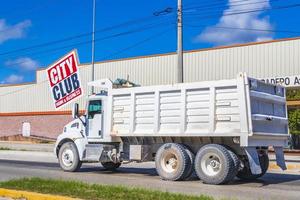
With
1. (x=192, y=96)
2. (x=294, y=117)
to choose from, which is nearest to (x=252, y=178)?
(x=192, y=96)

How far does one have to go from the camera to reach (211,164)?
49.4 feet

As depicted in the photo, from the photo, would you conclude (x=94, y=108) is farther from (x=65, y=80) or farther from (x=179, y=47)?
(x=179, y=47)

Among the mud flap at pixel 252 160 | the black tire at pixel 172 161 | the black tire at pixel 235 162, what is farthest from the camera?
the black tire at pixel 172 161

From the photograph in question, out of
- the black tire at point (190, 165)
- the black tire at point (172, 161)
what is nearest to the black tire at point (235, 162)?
the black tire at point (190, 165)

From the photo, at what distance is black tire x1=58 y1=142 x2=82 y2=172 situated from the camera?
18734mm

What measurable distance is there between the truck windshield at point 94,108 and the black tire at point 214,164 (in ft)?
14.6

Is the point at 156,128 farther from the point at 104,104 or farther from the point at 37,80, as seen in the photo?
the point at 37,80

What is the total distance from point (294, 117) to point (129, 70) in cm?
1733

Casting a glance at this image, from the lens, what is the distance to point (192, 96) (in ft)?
51.2

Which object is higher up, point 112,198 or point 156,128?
point 156,128

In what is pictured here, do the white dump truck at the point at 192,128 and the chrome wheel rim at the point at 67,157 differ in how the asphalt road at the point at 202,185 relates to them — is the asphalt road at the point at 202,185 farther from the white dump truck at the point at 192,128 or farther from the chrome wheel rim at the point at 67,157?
the chrome wheel rim at the point at 67,157

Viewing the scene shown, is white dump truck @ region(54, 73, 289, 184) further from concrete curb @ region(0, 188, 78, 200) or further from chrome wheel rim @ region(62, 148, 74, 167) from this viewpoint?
concrete curb @ region(0, 188, 78, 200)

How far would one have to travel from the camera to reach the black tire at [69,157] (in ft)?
61.5

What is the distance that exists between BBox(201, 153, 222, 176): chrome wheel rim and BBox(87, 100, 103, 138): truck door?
4.37 meters
